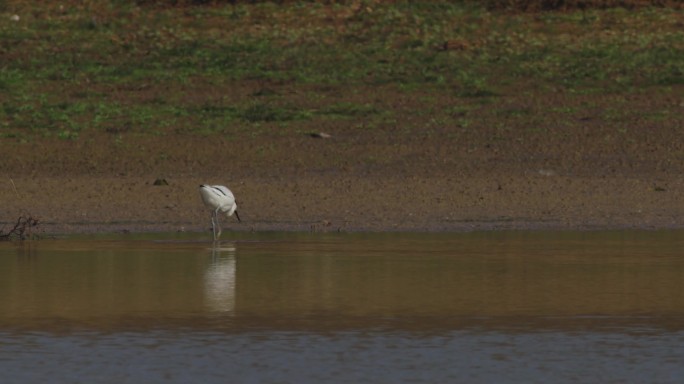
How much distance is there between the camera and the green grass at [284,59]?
21.3 m

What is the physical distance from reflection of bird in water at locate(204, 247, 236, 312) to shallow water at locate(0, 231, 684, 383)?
2 cm

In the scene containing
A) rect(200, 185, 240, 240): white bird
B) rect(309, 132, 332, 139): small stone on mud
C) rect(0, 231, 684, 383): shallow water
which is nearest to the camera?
rect(0, 231, 684, 383): shallow water

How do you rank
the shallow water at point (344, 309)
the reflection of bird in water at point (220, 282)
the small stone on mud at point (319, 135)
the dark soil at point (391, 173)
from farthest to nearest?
the small stone on mud at point (319, 135)
the dark soil at point (391, 173)
the reflection of bird in water at point (220, 282)
the shallow water at point (344, 309)

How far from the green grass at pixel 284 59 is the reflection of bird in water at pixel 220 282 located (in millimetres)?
8412

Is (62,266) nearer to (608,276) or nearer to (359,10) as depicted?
(608,276)

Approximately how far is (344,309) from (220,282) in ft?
4.74

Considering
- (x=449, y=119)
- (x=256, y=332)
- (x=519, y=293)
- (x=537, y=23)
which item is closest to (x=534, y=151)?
(x=449, y=119)

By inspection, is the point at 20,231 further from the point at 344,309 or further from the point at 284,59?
the point at 284,59

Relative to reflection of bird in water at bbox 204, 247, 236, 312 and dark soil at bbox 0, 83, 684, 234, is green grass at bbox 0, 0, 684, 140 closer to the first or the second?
dark soil at bbox 0, 83, 684, 234

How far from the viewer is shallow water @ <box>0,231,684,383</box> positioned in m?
7.53

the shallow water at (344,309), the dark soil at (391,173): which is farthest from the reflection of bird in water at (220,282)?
the dark soil at (391,173)

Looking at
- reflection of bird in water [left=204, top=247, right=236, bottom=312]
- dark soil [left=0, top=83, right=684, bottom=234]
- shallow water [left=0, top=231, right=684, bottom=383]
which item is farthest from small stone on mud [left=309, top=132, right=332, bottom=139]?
reflection of bird in water [left=204, top=247, right=236, bottom=312]

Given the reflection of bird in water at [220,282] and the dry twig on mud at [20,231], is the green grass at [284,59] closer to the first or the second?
the dry twig on mud at [20,231]

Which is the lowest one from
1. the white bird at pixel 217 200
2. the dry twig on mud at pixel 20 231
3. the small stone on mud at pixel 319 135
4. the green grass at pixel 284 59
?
the dry twig on mud at pixel 20 231
